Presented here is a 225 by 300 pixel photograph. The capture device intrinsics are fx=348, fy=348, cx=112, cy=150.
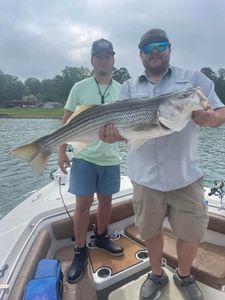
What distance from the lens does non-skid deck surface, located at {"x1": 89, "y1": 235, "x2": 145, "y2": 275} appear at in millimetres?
3604

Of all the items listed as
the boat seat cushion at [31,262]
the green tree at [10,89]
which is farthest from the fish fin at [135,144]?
the green tree at [10,89]

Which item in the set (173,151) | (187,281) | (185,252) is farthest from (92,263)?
(173,151)

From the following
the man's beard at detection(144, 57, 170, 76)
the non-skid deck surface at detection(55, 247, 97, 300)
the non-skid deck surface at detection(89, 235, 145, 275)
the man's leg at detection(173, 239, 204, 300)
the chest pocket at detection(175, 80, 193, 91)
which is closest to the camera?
the chest pocket at detection(175, 80, 193, 91)

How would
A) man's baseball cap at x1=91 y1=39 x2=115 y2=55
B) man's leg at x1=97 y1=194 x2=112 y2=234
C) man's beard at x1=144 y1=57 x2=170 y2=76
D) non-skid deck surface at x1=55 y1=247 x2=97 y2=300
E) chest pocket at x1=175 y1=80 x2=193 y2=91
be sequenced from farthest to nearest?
1. man's leg at x1=97 y1=194 x2=112 y2=234
2. man's baseball cap at x1=91 y1=39 x2=115 y2=55
3. non-skid deck surface at x1=55 y1=247 x2=97 y2=300
4. man's beard at x1=144 y1=57 x2=170 y2=76
5. chest pocket at x1=175 y1=80 x2=193 y2=91

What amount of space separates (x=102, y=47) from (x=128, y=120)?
1087 millimetres

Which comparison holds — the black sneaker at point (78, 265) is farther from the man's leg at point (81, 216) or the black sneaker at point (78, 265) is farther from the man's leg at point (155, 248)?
the man's leg at point (155, 248)

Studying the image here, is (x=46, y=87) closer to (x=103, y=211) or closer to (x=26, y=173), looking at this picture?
(x=26, y=173)

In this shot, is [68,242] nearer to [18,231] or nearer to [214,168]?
[18,231]

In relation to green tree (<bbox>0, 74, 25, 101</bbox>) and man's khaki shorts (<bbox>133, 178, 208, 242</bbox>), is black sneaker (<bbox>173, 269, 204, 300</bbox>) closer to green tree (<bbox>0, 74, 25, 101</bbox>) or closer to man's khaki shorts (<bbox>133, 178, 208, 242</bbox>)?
man's khaki shorts (<bbox>133, 178, 208, 242</bbox>)

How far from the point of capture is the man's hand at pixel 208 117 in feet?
7.89

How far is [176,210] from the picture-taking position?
2.73m

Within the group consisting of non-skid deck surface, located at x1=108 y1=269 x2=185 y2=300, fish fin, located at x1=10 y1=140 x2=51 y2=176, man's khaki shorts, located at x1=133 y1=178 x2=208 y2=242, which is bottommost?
non-skid deck surface, located at x1=108 y1=269 x2=185 y2=300

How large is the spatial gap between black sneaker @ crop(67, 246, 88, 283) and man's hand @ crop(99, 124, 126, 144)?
1.47 meters

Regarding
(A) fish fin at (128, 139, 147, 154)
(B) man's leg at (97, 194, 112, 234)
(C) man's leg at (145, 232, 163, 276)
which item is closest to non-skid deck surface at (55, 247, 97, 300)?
(B) man's leg at (97, 194, 112, 234)
